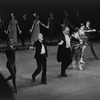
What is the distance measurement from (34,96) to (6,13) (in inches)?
554

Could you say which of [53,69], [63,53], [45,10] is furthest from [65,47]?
[45,10]

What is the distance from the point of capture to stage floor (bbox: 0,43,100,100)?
21.2 feet

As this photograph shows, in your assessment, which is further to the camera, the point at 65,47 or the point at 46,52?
the point at 65,47

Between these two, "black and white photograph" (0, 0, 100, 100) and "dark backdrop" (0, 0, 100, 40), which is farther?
"dark backdrop" (0, 0, 100, 40)

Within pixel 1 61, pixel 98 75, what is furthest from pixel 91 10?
pixel 98 75

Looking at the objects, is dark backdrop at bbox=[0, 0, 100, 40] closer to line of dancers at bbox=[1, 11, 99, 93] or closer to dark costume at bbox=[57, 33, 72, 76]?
line of dancers at bbox=[1, 11, 99, 93]

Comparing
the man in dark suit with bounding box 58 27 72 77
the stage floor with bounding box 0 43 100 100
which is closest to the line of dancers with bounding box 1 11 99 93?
the man in dark suit with bounding box 58 27 72 77

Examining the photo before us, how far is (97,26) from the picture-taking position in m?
21.2

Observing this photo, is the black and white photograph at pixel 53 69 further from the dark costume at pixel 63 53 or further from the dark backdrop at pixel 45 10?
the dark backdrop at pixel 45 10

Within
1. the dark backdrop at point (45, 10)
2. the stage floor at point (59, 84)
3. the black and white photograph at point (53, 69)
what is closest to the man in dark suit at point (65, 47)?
the black and white photograph at point (53, 69)

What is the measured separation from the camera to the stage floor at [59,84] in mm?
6449

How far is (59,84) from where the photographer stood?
762cm

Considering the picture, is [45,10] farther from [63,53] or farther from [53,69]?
[63,53]

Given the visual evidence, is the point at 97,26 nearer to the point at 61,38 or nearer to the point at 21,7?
the point at 21,7
